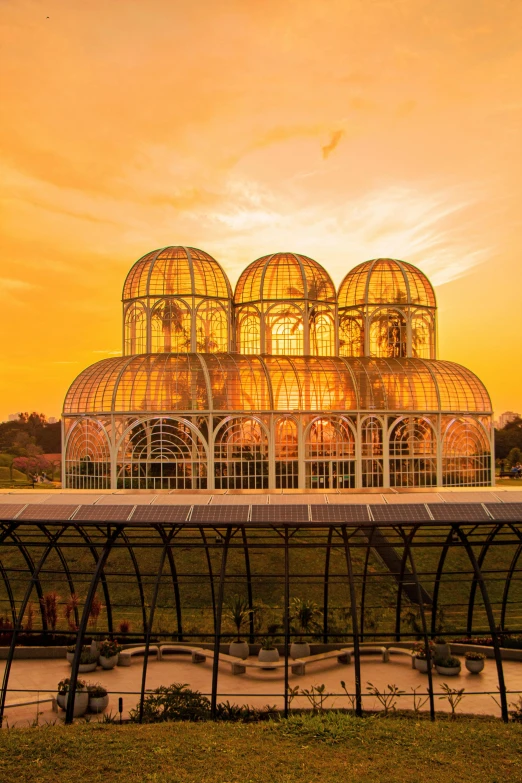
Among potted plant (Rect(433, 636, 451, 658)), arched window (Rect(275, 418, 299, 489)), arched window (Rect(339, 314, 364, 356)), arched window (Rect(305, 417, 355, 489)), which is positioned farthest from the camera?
arched window (Rect(339, 314, 364, 356))

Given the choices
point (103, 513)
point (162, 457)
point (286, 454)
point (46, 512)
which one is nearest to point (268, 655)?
point (103, 513)

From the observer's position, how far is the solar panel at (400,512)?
23312 millimetres

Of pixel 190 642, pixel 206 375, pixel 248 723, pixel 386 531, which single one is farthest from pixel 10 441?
pixel 248 723

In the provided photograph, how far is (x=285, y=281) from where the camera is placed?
61719mm

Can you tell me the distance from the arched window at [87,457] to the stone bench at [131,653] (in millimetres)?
22414

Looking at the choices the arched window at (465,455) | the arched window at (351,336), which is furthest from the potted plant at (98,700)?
the arched window at (351,336)

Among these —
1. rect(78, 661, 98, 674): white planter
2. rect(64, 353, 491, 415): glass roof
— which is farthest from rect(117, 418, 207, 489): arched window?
rect(78, 661, 98, 674): white planter

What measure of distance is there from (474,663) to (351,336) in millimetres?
40458

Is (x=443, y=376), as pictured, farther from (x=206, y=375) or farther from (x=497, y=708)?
(x=497, y=708)

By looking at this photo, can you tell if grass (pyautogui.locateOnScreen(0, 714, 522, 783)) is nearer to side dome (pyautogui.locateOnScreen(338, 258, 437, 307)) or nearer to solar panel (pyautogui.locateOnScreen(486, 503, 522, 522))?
solar panel (pyautogui.locateOnScreen(486, 503, 522, 522))

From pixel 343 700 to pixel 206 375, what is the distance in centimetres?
3049

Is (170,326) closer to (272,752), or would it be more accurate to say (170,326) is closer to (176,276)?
(176,276)

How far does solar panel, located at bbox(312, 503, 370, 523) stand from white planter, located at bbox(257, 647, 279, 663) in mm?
7137

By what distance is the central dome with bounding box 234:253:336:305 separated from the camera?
6147 cm
